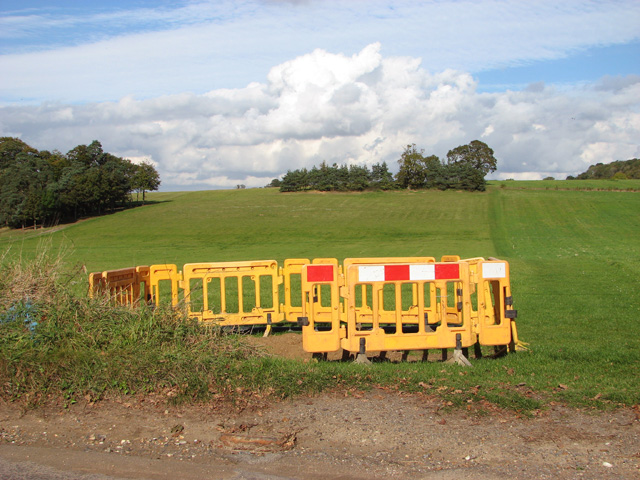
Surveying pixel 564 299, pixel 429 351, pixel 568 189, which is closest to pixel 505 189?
pixel 568 189

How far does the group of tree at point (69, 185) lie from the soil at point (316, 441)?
55.4 meters

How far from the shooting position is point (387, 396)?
575 centimetres

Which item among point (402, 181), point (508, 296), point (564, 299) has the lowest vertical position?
point (564, 299)

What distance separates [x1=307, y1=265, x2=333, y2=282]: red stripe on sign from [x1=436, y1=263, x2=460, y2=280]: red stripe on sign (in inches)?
55.3

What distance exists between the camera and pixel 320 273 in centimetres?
751

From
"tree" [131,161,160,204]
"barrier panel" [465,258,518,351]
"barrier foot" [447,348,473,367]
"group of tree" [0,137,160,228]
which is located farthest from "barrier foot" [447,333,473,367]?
"tree" [131,161,160,204]

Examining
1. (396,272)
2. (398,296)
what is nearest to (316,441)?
(396,272)

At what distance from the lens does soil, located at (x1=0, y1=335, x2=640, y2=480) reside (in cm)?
418

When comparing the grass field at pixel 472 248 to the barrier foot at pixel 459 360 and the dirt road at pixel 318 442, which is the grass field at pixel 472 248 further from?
the dirt road at pixel 318 442

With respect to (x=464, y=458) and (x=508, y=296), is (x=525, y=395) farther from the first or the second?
(x=508, y=296)

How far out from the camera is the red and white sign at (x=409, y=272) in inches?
284

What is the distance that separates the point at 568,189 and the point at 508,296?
287 feet

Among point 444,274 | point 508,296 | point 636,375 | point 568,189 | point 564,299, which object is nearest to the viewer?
point 636,375

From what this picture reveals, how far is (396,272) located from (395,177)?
95.7m
